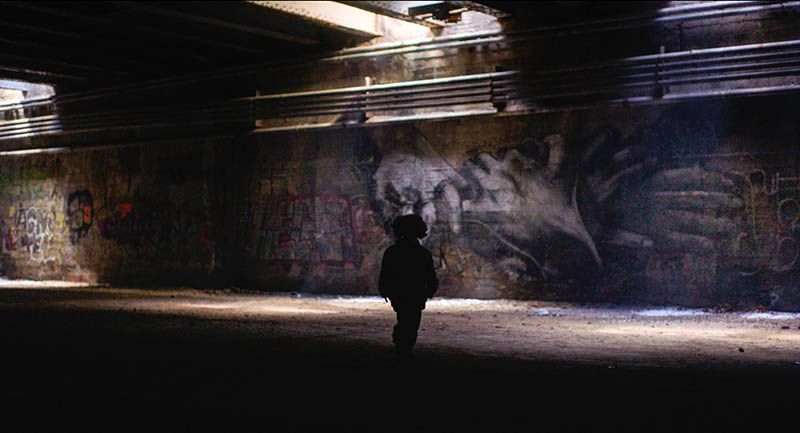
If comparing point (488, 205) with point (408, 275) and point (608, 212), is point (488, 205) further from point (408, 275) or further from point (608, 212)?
point (408, 275)

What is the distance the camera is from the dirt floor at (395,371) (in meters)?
6.09

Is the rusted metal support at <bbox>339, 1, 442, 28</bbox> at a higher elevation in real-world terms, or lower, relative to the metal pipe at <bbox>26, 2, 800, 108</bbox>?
higher

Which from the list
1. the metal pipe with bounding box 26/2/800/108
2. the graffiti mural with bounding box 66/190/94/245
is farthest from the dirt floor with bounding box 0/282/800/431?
the graffiti mural with bounding box 66/190/94/245

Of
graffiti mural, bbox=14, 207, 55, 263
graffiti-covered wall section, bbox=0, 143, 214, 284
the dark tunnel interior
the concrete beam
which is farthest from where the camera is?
graffiti mural, bbox=14, 207, 55, 263

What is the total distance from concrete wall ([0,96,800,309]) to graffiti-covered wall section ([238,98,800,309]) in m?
0.02

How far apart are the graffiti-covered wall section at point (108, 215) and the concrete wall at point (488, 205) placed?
0.16 ft

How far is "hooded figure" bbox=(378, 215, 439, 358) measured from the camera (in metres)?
8.43

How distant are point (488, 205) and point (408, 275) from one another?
26.5 ft

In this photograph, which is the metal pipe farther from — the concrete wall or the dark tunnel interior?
the concrete wall

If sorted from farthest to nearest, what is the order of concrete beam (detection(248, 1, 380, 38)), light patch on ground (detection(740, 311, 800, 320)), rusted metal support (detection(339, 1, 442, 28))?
concrete beam (detection(248, 1, 380, 38)) < rusted metal support (detection(339, 1, 442, 28)) < light patch on ground (detection(740, 311, 800, 320))

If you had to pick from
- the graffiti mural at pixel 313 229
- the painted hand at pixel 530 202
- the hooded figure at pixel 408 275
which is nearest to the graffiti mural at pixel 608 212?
the painted hand at pixel 530 202

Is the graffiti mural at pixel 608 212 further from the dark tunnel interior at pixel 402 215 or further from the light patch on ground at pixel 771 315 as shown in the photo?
the light patch on ground at pixel 771 315

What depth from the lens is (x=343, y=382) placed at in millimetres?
7578

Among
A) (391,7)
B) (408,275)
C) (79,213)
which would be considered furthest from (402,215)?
(79,213)
